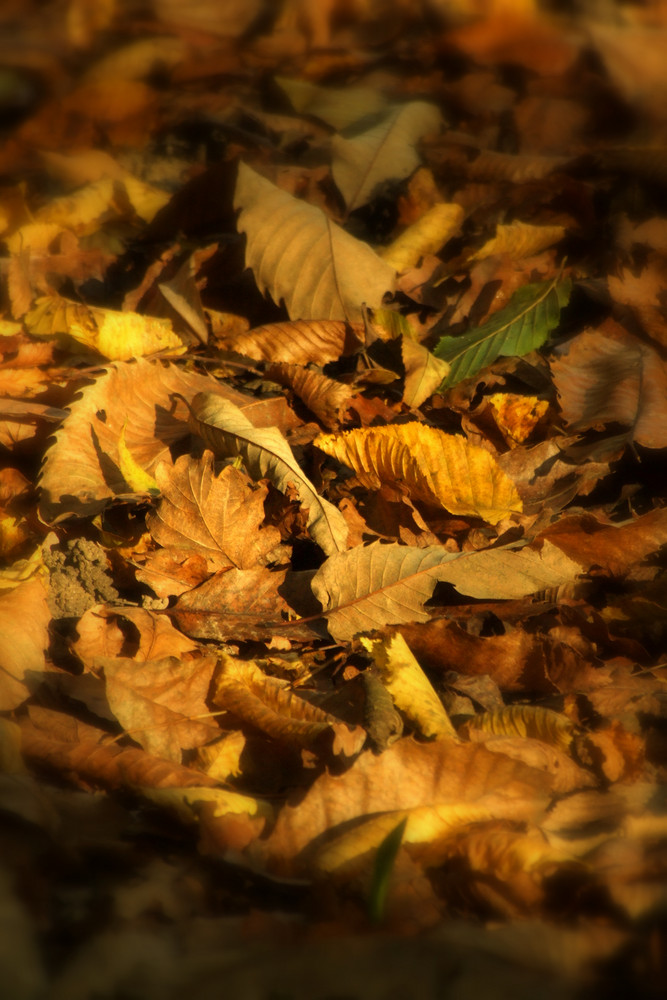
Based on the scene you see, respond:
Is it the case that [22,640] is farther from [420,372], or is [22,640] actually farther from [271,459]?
[420,372]

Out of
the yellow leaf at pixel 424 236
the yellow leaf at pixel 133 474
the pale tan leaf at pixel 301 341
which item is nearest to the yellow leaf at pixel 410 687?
the yellow leaf at pixel 133 474

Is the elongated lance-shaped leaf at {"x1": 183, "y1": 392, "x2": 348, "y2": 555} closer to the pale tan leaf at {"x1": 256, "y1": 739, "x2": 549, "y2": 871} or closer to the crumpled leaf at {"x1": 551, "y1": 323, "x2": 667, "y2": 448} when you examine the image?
the pale tan leaf at {"x1": 256, "y1": 739, "x2": 549, "y2": 871}

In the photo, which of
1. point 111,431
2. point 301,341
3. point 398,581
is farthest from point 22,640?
point 301,341

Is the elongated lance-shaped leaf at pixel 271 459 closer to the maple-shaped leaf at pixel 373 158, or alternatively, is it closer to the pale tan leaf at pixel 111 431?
the pale tan leaf at pixel 111 431

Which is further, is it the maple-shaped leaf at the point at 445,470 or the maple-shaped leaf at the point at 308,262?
the maple-shaped leaf at the point at 308,262

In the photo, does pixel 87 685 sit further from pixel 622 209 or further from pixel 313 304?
pixel 622 209

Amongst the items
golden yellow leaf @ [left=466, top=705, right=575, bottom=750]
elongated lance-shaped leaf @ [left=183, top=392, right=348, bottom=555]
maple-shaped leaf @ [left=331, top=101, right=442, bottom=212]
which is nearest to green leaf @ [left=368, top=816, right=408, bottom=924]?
golden yellow leaf @ [left=466, top=705, right=575, bottom=750]
